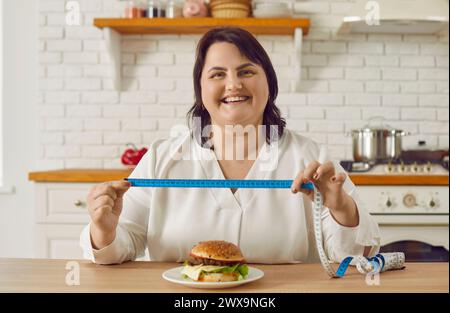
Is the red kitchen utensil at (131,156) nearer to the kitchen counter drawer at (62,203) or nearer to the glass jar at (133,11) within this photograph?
the kitchen counter drawer at (62,203)

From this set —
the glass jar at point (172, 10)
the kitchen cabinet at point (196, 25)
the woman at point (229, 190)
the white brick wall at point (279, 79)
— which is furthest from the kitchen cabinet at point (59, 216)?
the woman at point (229, 190)

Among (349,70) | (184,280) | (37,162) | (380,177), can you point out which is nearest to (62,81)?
(37,162)

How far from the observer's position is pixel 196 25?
282 centimetres

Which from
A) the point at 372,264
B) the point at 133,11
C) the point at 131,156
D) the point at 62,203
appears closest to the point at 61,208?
the point at 62,203

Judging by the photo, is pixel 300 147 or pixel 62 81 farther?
pixel 62 81

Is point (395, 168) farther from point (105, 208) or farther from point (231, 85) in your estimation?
point (105, 208)

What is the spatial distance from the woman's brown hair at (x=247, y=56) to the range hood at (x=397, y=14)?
137 centimetres

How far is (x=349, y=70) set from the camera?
306cm

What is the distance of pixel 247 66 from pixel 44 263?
666 millimetres

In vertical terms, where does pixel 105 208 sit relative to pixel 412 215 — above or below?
above

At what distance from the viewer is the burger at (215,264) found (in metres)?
1.05

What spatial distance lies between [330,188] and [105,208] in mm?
457
